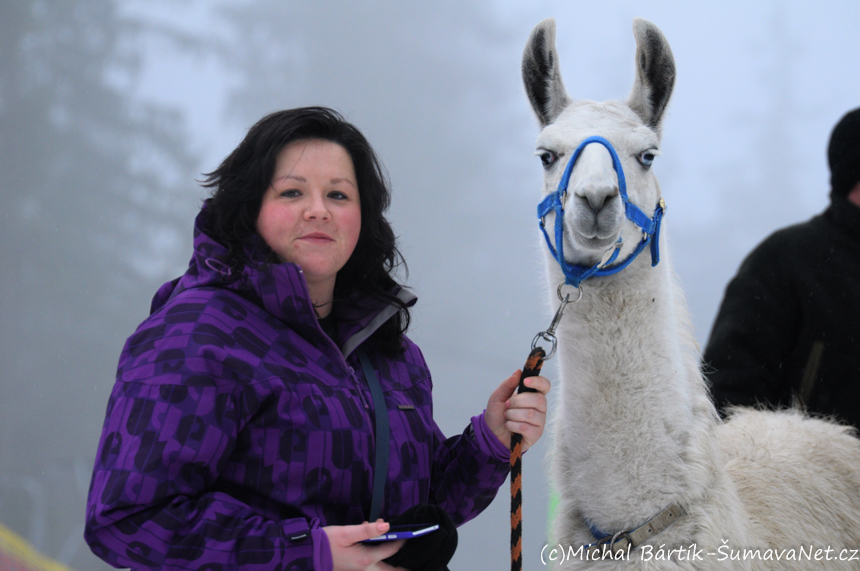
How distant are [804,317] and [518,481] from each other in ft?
5.32

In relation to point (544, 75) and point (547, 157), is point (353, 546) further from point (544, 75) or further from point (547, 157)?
point (544, 75)

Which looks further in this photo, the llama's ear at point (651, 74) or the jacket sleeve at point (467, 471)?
the llama's ear at point (651, 74)

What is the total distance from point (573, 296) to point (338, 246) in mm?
609

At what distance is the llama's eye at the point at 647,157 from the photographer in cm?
151

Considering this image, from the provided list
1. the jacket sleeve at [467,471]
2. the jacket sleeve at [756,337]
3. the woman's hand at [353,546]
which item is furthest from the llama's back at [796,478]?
the woman's hand at [353,546]

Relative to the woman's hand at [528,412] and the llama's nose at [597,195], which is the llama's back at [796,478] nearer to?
the woman's hand at [528,412]

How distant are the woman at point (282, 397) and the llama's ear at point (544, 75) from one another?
2.30 ft

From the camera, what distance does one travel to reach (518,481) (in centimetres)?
120

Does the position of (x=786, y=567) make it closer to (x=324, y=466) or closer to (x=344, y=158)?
(x=324, y=466)

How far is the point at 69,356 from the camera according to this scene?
12.9ft

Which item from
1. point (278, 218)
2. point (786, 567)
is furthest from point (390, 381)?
point (786, 567)

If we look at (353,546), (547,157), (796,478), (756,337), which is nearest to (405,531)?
(353,546)

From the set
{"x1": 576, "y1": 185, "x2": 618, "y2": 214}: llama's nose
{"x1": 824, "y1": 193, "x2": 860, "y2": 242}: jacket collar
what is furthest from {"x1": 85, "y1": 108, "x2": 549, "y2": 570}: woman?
{"x1": 824, "y1": 193, "x2": 860, "y2": 242}: jacket collar

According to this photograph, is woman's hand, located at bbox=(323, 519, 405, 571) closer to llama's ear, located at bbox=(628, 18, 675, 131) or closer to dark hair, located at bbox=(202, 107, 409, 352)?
dark hair, located at bbox=(202, 107, 409, 352)
